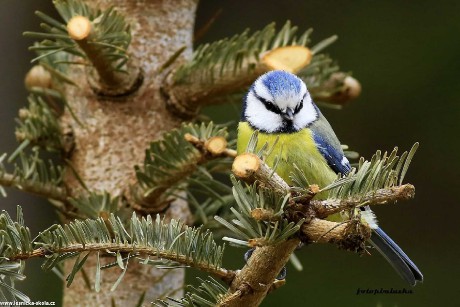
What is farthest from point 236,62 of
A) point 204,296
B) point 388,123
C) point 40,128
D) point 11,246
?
point 388,123

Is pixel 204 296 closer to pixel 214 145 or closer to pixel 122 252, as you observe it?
pixel 122 252

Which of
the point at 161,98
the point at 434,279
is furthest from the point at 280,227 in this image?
the point at 434,279

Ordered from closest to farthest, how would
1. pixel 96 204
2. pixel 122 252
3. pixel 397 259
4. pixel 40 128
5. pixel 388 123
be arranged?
pixel 122 252
pixel 96 204
pixel 40 128
pixel 397 259
pixel 388 123

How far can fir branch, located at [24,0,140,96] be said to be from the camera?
1.66m

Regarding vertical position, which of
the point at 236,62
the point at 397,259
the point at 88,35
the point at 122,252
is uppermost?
the point at 88,35

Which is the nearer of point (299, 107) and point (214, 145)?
point (214, 145)

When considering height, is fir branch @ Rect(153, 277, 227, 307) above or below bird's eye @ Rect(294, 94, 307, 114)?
below

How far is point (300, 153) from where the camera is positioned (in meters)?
2.01

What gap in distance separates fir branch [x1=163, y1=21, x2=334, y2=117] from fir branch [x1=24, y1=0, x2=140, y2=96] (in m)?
0.16

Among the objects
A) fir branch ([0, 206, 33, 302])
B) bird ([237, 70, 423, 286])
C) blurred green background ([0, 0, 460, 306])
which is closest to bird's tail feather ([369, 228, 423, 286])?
bird ([237, 70, 423, 286])

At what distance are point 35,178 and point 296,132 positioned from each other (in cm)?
66

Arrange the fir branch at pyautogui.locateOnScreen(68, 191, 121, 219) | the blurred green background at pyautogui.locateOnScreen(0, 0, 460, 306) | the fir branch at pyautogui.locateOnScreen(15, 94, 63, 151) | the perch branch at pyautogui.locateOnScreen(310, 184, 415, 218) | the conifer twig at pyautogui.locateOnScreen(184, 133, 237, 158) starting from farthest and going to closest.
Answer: the blurred green background at pyautogui.locateOnScreen(0, 0, 460, 306) → the fir branch at pyautogui.locateOnScreen(15, 94, 63, 151) → the fir branch at pyautogui.locateOnScreen(68, 191, 121, 219) → the conifer twig at pyautogui.locateOnScreen(184, 133, 237, 158) → the perch branch at pyautogui.locateOnScreen(310, 184, 415, 218)

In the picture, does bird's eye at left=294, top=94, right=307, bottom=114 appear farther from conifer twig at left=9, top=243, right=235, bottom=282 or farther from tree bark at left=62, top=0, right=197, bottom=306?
conifer twig at left=9, top=243, right=235, bottom=282

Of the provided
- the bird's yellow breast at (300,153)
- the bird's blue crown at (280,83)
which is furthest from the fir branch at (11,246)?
the bird's blue crown at (280,83)
